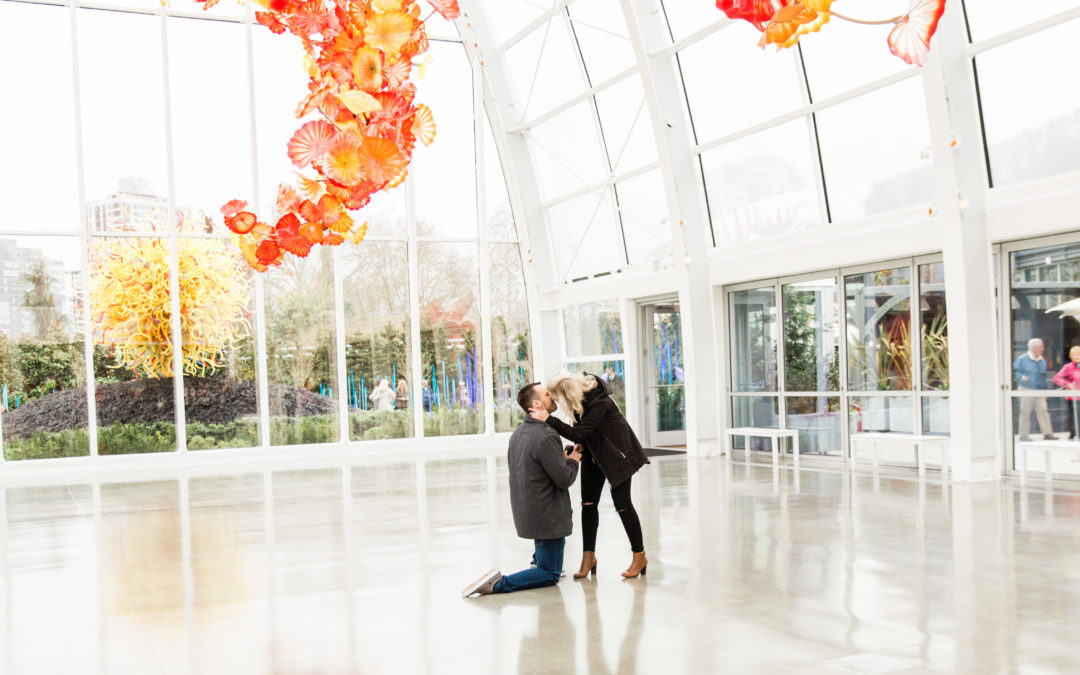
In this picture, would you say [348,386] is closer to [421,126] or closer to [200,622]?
[200,622]

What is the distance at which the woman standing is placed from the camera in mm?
5949

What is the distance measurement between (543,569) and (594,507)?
558mm

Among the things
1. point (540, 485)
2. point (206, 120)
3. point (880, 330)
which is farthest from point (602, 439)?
point (206, 120)

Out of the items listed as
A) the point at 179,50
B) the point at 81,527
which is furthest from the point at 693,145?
the point at 81,527

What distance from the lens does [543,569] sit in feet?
19.2

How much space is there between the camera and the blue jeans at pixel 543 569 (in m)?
5.79

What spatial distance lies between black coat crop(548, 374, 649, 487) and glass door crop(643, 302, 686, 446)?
10269 millimetres

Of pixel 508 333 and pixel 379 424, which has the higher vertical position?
pixel 508 333

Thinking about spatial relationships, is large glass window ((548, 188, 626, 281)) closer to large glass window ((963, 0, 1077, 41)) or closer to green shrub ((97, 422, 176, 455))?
large glass window ((963, 0, 1077, 41))

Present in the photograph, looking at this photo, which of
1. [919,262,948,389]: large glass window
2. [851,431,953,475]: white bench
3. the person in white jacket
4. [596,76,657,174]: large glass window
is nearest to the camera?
[851,431,953,475]: white bench

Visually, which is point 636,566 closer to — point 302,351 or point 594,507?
point 594,507

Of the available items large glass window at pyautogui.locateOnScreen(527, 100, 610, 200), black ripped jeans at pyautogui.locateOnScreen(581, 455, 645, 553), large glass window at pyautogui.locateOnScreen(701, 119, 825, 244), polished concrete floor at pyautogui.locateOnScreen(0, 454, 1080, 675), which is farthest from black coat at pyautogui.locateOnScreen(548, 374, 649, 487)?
large glass window at pyautogui.locateOnScreen(527, 100, 610, 200)

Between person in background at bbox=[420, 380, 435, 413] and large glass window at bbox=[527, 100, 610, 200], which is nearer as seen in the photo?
large glass window at bbox=[527, 100, 610, 200]

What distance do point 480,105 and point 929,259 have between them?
9418mm
